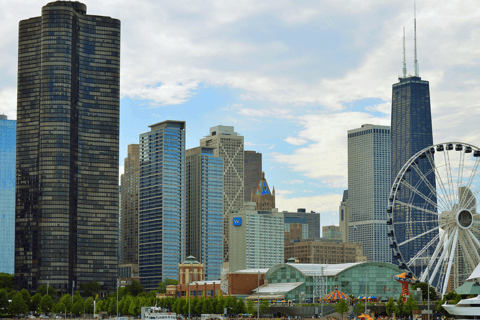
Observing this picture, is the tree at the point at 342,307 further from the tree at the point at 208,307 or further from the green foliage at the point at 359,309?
the tree at the point at 208,307

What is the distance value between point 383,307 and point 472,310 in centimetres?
6437

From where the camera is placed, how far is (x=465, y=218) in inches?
6186

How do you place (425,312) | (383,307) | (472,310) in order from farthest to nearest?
(383,307) → (425,312) → (472,310)

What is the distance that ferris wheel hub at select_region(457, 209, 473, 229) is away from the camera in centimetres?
15688

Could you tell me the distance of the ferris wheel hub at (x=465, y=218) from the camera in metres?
157

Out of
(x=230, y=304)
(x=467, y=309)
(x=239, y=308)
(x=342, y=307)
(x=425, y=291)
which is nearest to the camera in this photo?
(x=467, y=309)

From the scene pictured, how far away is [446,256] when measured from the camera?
159875mm

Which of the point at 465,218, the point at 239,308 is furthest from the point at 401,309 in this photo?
the point at 239,308

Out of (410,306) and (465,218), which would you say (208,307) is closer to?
(410,306)

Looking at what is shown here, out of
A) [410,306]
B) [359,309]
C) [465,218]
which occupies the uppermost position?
[465,218]

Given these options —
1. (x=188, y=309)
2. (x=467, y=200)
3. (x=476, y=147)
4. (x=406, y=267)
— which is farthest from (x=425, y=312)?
(x=188, y=309)

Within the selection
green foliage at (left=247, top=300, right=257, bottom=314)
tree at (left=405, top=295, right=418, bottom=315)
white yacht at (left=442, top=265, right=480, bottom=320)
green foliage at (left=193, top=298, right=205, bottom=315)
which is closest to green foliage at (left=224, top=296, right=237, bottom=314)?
green foliage at (left=247, top=300, right=257, bottom=314)

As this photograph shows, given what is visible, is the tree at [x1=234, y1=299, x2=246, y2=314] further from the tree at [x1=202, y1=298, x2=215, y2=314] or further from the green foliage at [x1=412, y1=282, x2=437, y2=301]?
the green foliage at [x1=412, y1=282, x2=437, y2=301]

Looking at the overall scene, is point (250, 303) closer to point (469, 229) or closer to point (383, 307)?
point (383, 307)
